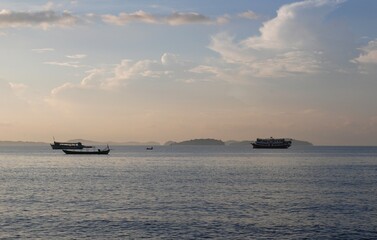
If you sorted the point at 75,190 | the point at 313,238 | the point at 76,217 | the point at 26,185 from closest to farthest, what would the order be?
the point at 313,238
the point at 76,217
the point at 75,190
the point at 26,185

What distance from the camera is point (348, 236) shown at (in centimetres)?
4606

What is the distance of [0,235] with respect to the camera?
45.9 m

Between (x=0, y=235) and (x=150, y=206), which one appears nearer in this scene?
(x=0, y=235)

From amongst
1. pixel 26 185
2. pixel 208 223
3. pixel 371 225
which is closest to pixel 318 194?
pixel 371 225

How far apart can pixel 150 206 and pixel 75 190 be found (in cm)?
2778

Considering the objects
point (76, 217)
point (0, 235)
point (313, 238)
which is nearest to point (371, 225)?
point (313, 238)

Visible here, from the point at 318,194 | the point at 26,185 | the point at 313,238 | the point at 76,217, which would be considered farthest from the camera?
the point at 26,185

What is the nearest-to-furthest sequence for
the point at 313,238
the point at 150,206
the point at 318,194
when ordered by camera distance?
the point at 313,238, the point at 150,206, the point at 318,194

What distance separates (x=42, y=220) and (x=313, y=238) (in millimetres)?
29903

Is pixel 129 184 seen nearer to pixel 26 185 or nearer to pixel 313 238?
pixel 26 185

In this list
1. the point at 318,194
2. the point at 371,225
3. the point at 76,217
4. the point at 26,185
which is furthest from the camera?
the point at 26,185

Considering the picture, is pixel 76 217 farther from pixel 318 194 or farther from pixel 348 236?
pixel 318 194

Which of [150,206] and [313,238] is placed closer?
[313,238]

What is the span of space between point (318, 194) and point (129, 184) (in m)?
39.1
